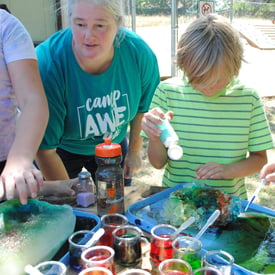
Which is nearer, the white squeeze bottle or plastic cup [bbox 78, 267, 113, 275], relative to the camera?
plastic cup [bbox 78, 267, 113, 275]

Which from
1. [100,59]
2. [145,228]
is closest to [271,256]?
[145,228]

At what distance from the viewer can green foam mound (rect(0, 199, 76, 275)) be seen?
2.98ft

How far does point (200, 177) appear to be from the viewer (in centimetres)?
138

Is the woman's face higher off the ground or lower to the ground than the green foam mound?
higher

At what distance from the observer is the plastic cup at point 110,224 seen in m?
1.05

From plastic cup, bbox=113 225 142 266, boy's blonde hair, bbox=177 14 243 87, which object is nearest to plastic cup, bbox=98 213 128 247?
plastic cup, bbox=113 225 142 266

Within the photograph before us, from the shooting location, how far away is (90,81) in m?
1.61

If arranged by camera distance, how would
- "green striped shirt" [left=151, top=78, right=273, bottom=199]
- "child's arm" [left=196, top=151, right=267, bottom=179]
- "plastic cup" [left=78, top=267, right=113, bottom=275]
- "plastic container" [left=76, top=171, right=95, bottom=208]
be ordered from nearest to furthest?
"plastic cup" [left=78, top=267, right=113, bottom=275], "plastic container" [left=76, top=171, right=95, bottom=208], "child's arm" [left=196, top=151, right=267, bottom=179], "green striped shirt" [left=151, top=78, right=273, bottom=199]

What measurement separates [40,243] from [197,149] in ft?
2.72

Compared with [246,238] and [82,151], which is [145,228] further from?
[82,151]

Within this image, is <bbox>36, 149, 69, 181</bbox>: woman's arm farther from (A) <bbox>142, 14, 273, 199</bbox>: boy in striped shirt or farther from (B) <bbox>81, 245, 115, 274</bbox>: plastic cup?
(B) <bbox>81, 245, 115, 274</bbox>: plastic cup

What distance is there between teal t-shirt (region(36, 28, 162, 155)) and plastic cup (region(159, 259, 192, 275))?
90 centimetres

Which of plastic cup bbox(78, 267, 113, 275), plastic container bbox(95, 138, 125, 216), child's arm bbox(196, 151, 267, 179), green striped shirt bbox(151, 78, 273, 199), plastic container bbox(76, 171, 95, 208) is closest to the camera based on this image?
plastic cup bbox(78, 267, 113, 275)

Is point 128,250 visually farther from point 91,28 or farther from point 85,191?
point 91,28
